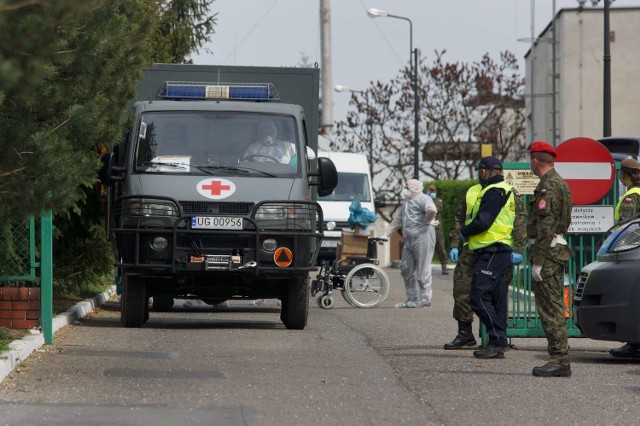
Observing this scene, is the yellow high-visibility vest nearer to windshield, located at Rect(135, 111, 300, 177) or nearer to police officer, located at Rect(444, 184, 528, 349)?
police officer, located at Rect(444, 184, 528, 349)

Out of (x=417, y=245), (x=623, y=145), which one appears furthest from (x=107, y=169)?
(x=623, y=145)

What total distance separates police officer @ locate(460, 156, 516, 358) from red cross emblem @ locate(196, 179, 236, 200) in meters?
3.02

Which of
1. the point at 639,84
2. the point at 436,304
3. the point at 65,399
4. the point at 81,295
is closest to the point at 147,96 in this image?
the point at 81,295

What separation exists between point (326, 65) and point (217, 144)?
24.2m

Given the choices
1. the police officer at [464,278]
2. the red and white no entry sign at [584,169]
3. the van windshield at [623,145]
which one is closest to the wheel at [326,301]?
the van windshield at [623,145]

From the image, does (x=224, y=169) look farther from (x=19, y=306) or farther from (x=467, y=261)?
(x=467, y=261)

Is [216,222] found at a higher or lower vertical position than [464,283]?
higher

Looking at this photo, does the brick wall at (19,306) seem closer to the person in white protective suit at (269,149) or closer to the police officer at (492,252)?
the person in white protective suit at (269,149)

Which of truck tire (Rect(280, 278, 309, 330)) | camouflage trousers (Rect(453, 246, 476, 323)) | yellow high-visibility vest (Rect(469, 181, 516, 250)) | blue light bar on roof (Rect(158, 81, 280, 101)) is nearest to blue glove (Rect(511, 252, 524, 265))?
camouflage trousers (Rect(453, 246, 476, 323))

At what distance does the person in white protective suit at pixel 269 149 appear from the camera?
50.4 feet

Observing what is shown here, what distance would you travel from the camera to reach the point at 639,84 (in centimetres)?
5456

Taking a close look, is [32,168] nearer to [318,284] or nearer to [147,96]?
[147,96]

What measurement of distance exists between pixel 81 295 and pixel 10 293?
6.12m

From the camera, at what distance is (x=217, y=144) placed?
1537 cm
